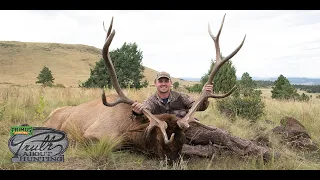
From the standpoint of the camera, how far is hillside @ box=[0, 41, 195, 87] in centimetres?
8308

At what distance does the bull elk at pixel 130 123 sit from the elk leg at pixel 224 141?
53 centimetres

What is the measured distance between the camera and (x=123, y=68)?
1383 inches

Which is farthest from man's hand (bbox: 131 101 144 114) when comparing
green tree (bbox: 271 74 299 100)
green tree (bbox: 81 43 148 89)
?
green tree (bbox: 271 74 299 100)

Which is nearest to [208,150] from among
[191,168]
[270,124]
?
[191,168]

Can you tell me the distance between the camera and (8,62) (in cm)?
9444

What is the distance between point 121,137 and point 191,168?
50.1 inches

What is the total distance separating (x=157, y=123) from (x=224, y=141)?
1.29 metres

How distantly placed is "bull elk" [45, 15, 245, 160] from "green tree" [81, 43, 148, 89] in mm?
27211

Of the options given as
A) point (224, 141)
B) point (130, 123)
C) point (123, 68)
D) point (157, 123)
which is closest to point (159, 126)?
point (157, 123)

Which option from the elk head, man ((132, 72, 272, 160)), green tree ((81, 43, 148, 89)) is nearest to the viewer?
the elk head

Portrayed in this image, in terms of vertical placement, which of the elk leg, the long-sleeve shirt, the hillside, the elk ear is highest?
the hillside

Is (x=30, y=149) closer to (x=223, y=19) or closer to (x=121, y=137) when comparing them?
(x=121, y=137)

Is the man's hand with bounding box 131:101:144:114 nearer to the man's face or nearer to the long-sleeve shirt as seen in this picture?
the long-sleeve shirt

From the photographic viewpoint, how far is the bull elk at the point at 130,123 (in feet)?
15.0
